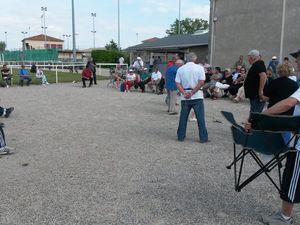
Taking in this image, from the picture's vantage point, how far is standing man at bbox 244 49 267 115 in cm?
654

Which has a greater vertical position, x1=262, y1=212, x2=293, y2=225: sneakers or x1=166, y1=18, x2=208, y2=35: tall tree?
x1=166, y1=18, x2=208, y2=35: tall tree

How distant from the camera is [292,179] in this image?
3445mm

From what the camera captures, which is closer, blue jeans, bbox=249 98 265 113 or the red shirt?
blue jeans, bbox=249 98 265 113

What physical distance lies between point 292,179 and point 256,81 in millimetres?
3472

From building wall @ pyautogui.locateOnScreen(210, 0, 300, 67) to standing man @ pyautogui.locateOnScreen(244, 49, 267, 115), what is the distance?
1583cm

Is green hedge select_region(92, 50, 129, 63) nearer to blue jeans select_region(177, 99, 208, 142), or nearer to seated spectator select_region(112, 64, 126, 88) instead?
seated spectator select_region(112, 64, 126, 88)

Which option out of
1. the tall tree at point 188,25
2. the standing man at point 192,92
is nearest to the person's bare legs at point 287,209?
the standing man at point 192,92

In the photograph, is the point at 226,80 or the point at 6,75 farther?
the point at 6,75

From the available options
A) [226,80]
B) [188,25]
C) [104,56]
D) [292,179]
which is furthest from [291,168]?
[188,25]

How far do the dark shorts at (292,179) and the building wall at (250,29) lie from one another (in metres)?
19.2

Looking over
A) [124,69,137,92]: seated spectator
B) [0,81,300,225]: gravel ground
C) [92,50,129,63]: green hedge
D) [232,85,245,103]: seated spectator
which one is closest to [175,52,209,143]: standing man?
[0,81,300,225]: gravel ground

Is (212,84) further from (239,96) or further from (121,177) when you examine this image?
(121,177)

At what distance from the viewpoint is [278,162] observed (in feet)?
12.2

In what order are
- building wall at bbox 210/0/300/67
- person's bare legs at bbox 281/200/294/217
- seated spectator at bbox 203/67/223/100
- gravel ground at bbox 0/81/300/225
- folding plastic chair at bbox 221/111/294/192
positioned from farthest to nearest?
building wall at bbox 210/0/300/67, seated spectator at bbox 203/67/223/100, gravel ground at bbox 0/81/300/225, folding plastic chair at bbox 221/111/294/192, person's bare legs at bbox 281/200/294/217
